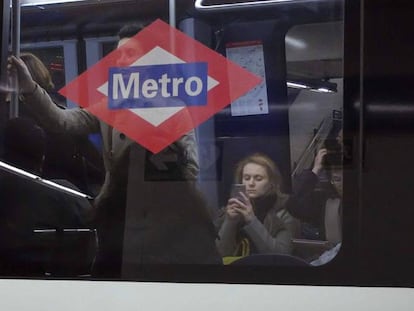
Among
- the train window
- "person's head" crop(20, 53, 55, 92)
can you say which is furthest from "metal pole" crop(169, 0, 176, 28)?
"person's head" crop(20, 53, 55, 92)

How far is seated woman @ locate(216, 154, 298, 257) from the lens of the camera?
7.83ft

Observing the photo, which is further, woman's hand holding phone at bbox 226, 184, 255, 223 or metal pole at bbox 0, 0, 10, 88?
metal pole at bbox 0, 0, 10, 88

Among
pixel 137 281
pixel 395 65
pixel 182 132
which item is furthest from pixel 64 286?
pixel 395 65

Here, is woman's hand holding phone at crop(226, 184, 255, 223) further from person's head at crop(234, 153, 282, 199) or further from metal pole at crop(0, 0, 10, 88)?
metal pole at crop(0, 0, 10, 88)

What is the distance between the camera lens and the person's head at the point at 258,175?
2.41m

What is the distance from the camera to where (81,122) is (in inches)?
101

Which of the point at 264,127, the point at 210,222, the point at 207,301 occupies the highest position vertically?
the point at 264,127

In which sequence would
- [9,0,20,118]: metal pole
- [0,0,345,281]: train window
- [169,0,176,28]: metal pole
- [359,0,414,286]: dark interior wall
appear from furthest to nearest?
[9,0,20,118]: metal pole → [169,0,176,28]: metal pole → [0,0,345,281]: train window → [359,0,414,286]: dark interior wall

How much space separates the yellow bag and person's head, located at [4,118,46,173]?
0.76 m

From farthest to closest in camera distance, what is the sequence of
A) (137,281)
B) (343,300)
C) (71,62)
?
(71,62), (137,281), (343,300)

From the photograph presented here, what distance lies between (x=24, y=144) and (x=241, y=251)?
87 centimetres

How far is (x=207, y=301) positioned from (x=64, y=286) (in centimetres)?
51

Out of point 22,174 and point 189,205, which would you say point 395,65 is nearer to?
point 189,205

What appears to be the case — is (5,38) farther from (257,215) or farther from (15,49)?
(257,215)
